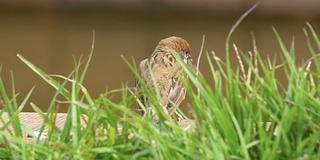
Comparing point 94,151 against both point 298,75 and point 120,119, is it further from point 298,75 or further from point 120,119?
point 298,75

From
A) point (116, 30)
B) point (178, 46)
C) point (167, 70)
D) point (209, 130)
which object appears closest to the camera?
point (209, 130)

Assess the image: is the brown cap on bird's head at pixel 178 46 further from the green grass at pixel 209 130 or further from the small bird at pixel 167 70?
the green grass at pixel 209 130

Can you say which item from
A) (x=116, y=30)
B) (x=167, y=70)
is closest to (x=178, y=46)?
(x=167, y=70)

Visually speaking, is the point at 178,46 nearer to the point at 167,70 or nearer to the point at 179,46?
the point at 179,46

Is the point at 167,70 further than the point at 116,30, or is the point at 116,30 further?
Result: the point at 116,30

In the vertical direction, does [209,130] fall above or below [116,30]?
below

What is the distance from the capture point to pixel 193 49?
5.11 metres

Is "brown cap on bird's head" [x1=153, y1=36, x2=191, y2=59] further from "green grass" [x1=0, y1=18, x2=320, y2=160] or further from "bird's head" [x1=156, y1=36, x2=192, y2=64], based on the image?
"green grass" [x1=0, y1=18, x2=320, y2=160]

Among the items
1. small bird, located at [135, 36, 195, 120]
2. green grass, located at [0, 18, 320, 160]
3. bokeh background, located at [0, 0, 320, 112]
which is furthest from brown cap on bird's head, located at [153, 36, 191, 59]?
green grass, located at [0, 18, 320, 160]

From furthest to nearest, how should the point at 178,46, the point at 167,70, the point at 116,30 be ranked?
the point at 116,30 → the point at 178,46 → the point at 167,70

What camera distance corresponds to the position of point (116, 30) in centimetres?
520

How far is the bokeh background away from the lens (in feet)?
16.5

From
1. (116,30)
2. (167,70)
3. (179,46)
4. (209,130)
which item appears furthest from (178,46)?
(209,130)

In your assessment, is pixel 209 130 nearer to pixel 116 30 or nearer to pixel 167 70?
pixel 167 70
